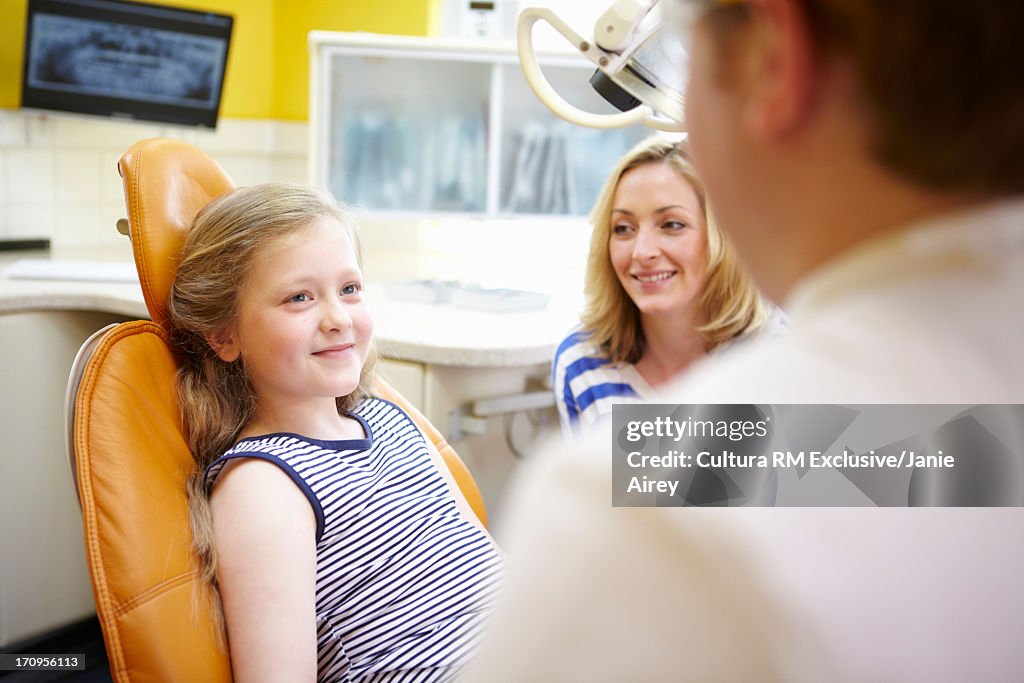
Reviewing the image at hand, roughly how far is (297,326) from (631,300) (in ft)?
2.54

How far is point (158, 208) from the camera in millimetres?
1415

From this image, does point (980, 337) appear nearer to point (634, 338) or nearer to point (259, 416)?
point (259, 416)

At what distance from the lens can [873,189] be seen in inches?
14.7

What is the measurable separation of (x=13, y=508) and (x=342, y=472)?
1292mm

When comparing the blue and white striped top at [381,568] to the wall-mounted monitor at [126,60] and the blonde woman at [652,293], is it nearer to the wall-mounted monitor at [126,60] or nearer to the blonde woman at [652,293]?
the blonde woman at [652,293]

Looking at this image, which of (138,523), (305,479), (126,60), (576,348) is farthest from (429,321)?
(126,60)

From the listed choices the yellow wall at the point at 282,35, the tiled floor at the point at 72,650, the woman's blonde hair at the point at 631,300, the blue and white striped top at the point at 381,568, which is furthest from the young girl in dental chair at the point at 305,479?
the yellow wall at the point at 282,35

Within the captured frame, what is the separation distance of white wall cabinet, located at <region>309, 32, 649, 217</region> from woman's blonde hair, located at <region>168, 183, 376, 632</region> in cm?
159

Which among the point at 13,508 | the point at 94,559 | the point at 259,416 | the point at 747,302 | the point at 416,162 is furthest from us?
the point at 416,162

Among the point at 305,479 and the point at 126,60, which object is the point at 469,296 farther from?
the point at 126,60

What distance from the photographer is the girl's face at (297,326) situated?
138cm

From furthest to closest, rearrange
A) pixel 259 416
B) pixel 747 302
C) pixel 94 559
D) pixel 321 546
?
pixel 747 302
pixel 259 416
pixel 321 546
pixel 94 559

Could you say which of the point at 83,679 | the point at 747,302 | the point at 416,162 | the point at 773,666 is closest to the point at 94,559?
the point at 773,666

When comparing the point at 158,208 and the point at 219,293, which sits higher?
the point at 158,208
